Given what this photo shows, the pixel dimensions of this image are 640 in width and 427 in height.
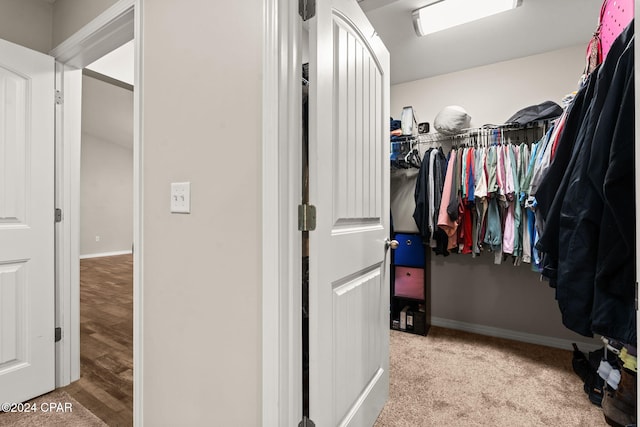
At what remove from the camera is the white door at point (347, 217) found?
1096 millimetres

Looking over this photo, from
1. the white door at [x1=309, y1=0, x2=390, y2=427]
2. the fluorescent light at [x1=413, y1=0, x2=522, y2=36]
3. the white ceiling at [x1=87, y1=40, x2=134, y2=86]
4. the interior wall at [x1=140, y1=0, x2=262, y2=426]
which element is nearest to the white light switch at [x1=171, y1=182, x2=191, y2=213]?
the interior wall at [x1=140, y1=0, x2=262, y2=426]

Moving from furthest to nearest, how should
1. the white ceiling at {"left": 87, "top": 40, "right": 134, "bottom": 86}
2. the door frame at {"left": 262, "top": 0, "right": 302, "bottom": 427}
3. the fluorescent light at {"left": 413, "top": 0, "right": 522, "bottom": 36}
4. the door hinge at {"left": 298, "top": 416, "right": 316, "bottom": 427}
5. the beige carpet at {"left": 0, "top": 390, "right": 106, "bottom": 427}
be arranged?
the white ceiling at {"left": 87, "top": 40, "right": 134, "bottom": 86}, the fluorescent light at {"left": 413, "top": 0, "right": 522, "bottom": 36}, the beige carpet at {"left": 0, "top": 390, "right": 106, "bottom": 427}, the door hinge at {"left": 298, "top": 416, "right": 316, "bottom": 427}, the door frame at {"left": 262, "top": 0, "right": 302, "bottom": 427}

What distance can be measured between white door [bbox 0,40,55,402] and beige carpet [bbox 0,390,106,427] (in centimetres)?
8

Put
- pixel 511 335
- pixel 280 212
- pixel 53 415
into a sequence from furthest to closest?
pixel 511 335
pixel 53 415
pixel 280 212

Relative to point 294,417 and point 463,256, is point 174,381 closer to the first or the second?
point 294,417

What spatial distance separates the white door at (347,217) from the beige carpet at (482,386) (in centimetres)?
25

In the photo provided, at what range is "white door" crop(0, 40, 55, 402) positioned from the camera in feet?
5.42

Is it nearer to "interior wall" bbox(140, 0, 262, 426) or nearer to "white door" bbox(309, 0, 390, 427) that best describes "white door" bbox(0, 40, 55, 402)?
"interior wall" bbox(140, 0, 262, 426)

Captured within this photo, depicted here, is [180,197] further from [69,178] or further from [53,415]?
[53,415]

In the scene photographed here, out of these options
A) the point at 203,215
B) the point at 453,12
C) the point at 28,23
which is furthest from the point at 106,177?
the point at 453,12

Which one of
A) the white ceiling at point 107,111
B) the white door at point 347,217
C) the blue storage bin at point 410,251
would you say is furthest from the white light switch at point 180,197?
the white ceiling at point 107,111

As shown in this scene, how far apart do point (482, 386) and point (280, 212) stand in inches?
67.2

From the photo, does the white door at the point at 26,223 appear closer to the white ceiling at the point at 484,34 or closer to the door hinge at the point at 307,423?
the door hinge at the point at 307,423

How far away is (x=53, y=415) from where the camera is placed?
1637 millimetres
